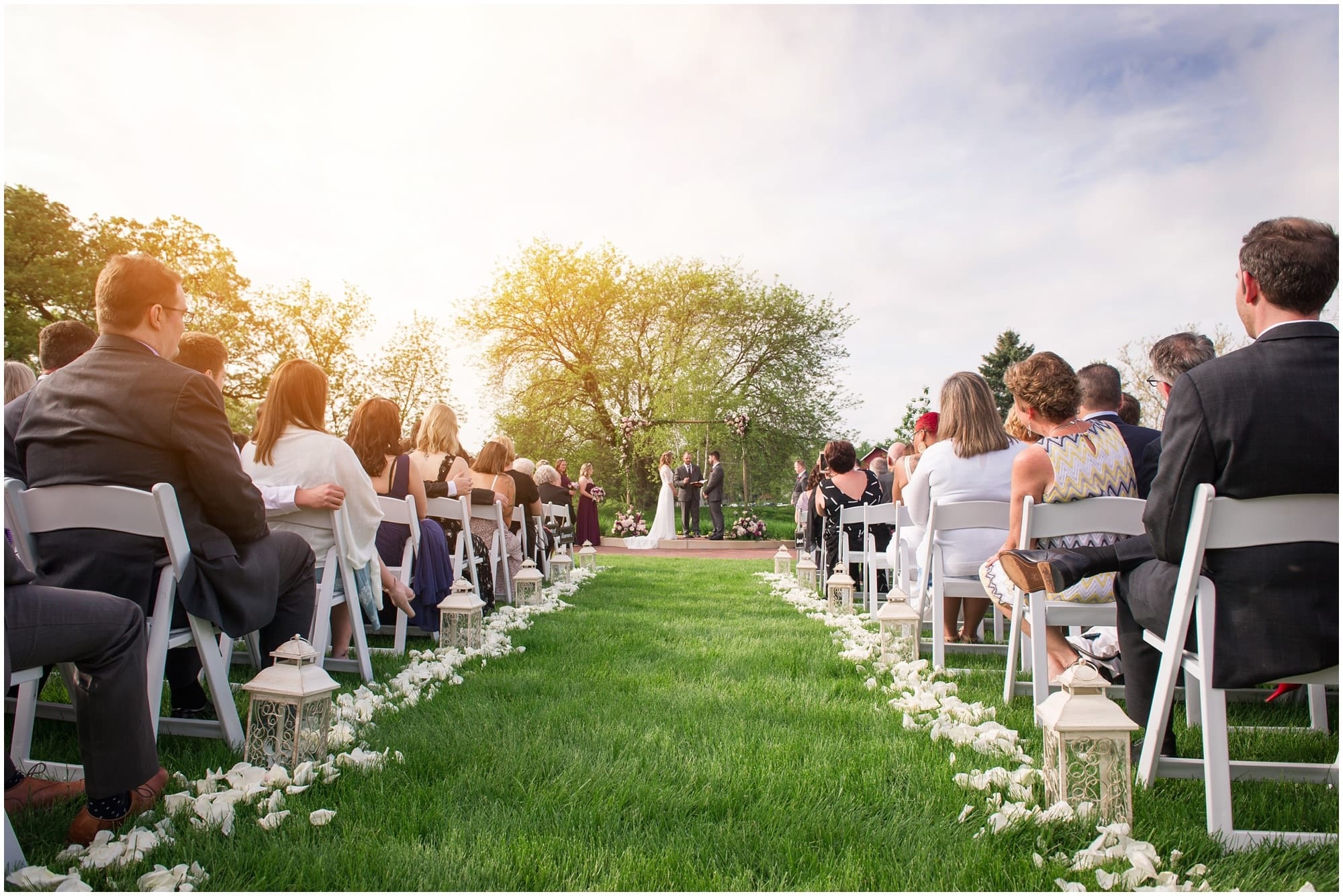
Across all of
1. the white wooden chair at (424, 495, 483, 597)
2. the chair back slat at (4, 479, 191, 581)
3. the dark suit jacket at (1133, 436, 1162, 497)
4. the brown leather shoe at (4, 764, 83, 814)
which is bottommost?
the brown leather shoe at (4, 764, 83, 814)

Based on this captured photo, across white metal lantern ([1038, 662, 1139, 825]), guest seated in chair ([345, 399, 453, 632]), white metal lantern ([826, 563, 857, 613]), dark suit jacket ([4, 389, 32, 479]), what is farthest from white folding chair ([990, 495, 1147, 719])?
dark suit jacket ([4, 389, 32, 479])

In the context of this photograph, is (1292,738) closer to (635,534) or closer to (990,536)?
(990,536)

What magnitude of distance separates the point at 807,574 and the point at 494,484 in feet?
12.5

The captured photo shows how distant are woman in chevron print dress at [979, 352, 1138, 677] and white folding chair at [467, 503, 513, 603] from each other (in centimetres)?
526

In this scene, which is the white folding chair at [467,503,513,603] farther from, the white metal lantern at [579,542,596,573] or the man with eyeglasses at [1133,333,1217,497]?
the man with eyeglasses at [1133,333,1217,497]

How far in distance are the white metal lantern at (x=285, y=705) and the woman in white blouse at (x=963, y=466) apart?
3704 millimetres

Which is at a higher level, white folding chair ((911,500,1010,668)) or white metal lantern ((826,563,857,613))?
white folding chair ((911,500,1010,668))

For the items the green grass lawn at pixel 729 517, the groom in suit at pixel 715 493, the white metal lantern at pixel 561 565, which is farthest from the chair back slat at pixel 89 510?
the green grass lawn at pixel 729 517

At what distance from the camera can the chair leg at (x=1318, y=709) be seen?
3.49 metres

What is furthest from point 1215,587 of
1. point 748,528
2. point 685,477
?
point 748,528

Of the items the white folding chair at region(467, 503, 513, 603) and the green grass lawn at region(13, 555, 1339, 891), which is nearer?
the green grass lawn at region(13, 555, 1339, 891)

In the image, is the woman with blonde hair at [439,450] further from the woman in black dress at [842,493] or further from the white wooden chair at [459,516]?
the woman in black dress at [842,493]

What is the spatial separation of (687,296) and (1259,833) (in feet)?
102

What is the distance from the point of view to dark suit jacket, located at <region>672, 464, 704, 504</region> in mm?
22906
